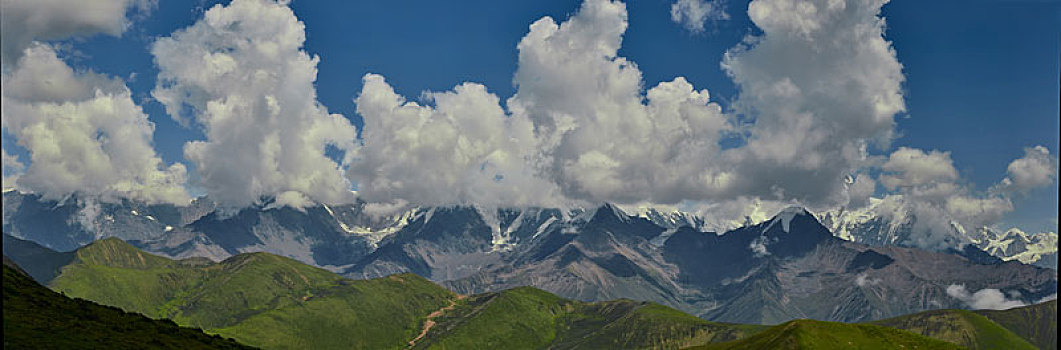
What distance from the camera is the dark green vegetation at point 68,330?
15738 cm

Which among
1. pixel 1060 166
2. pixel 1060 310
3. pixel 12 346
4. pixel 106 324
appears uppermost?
pixel 106 324

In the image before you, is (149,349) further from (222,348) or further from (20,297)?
(20,297)

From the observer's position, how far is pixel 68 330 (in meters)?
171

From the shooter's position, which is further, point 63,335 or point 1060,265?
point 63,335

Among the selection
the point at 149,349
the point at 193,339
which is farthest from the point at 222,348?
the point at 149,349

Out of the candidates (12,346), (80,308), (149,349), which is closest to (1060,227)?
(12,346)

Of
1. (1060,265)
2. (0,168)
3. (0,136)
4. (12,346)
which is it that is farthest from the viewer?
(12,346)

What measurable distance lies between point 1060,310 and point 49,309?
21445 cm

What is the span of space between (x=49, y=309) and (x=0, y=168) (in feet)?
627

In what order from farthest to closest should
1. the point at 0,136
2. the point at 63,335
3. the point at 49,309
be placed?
the point at 49,309
the point at 63,335
the point at 0,136

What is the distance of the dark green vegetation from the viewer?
15738cm

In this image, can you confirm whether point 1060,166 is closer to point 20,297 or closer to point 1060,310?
point 1060,310

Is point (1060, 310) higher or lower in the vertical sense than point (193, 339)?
lower

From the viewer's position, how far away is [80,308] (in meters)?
199
